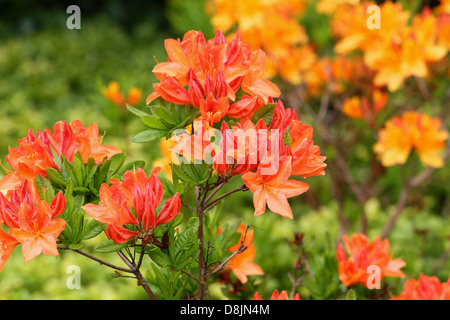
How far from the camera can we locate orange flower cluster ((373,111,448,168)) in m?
2.06

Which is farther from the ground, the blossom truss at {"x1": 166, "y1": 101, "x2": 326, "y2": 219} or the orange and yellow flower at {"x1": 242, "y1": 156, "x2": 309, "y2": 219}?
the blossom truss at {"x1": 166, "y1": 101, "x2": 326, "y2": 219}

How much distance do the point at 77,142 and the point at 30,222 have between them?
22 cm

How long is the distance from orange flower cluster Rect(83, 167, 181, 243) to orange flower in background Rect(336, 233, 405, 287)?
60 centimetres

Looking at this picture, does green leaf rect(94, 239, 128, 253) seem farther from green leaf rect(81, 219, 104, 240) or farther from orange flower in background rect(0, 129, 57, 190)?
orange flower in background rect(0, 129, 57, 190)

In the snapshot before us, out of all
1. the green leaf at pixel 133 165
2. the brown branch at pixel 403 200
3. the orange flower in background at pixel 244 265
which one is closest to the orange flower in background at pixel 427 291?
the orange flower in background at pixel 244 265

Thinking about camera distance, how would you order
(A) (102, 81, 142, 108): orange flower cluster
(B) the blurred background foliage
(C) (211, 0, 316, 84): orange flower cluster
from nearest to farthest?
1. (B) the blurred background foliage
2. (A) (102, 81, 142, 108): orange flower cluster
3. (C) (211, 0, 316, 84): orange flower cluster

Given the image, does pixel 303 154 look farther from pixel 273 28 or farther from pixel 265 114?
pixel 273 28

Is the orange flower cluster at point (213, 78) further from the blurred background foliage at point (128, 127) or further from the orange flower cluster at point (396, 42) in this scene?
the orange flower cluster at point (396, 42)

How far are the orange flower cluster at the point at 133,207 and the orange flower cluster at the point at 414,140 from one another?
142 centimetres

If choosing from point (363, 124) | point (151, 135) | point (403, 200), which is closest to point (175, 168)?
point (151, 135)

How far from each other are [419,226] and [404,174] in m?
0.63

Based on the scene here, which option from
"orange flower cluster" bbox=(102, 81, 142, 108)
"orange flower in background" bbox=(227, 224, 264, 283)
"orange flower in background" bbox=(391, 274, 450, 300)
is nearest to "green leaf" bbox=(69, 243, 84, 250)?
"orange flower in background" bbox=(227, 224, 264, 283)

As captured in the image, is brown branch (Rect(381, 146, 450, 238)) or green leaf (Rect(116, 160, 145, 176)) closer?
green leaf (Rect(116, 160, 145, 176))

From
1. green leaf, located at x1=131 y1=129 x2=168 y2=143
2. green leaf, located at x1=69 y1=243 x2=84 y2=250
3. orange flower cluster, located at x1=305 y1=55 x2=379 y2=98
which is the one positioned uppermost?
orange flower cluster, located at x1=305 y1=55 x2=379 y2=98
